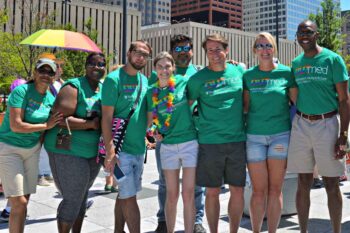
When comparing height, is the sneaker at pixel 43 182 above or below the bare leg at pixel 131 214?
below

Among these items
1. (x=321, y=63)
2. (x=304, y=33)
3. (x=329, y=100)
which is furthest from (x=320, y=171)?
(x=304, y=33)

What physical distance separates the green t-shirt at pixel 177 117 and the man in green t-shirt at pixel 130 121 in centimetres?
18

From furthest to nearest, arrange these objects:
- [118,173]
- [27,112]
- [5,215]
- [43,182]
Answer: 1. [43,182]
2. [5,215]
3. [27,112]
4. [118,173]

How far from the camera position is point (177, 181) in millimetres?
4027

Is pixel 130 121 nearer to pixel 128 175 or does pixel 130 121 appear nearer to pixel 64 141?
pixel 128 175

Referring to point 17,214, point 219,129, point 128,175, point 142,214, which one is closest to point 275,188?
point 219,129

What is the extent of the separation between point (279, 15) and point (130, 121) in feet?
518

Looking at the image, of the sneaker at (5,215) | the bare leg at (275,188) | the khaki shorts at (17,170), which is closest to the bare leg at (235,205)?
the bare leg at (275,188)

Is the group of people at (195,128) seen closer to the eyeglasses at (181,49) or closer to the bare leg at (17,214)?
the bare leg at (17,214)

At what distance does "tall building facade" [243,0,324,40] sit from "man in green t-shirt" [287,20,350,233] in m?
150

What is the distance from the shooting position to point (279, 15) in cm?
15125

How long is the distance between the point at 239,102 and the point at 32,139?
84.0 inches

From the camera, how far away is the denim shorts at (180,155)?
3.95 metres

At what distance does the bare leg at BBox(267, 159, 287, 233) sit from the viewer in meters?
3.98
